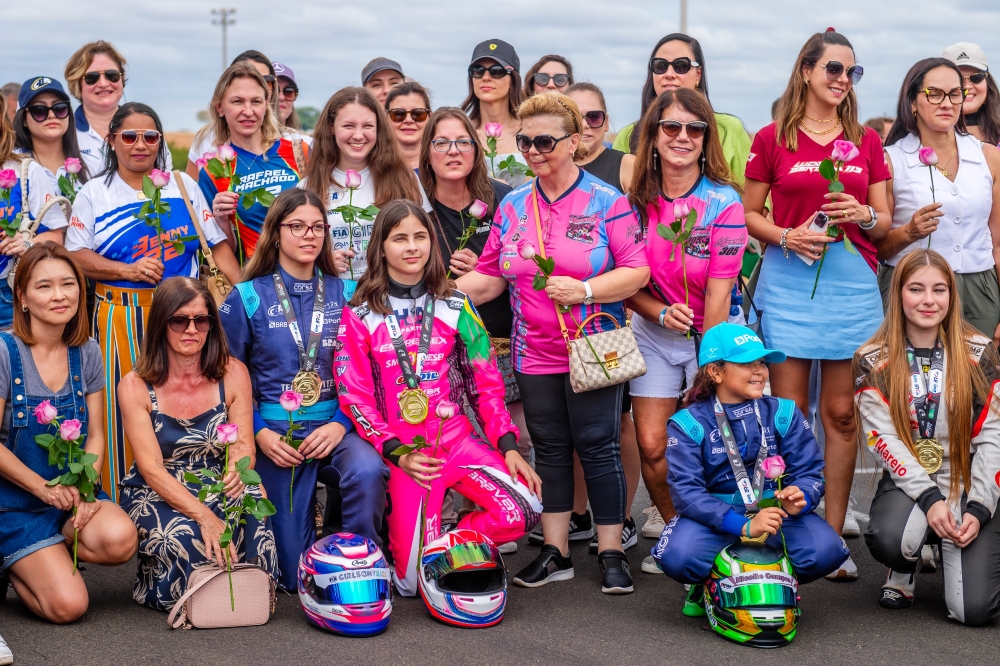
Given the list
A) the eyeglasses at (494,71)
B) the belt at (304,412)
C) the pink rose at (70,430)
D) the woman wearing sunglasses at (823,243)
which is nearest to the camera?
the pink rose at (70,430)

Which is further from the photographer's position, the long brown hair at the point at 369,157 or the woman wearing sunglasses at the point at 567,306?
the long brown hair at the point at 369,157

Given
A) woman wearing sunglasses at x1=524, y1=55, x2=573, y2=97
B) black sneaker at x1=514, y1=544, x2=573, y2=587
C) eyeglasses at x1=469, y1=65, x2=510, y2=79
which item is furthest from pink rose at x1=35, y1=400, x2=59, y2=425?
woman wearing sunglasses at x1=524, y1=55, x2=573, y2=97

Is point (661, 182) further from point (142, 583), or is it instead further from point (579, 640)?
point (142, 583)

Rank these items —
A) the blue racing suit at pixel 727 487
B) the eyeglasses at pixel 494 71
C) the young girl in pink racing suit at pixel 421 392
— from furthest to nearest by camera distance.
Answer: the eyeglasses at pixel 494 71
the young girl in pink racing suit at pixel 421 392
the blue racing suit at pixel 727 487

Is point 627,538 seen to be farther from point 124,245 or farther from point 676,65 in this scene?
point 124,245

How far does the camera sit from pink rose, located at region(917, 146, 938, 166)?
5496 mm

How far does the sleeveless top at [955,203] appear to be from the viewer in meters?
5.65

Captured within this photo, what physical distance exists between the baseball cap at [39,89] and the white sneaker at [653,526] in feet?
13.2

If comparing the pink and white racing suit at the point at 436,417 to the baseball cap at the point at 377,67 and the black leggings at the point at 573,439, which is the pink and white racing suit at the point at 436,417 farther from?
the baseball cap at the point at 377,67

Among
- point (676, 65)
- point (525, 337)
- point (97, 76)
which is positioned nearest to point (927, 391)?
point (525, 337)

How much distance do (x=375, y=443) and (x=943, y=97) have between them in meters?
3.34

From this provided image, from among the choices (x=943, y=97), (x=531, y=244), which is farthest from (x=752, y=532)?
(x=943, y=97)

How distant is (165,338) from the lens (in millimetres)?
4977

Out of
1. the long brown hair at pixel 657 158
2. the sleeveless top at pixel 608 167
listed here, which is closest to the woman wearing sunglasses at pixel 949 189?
the long brown hair at pixel 657 158
